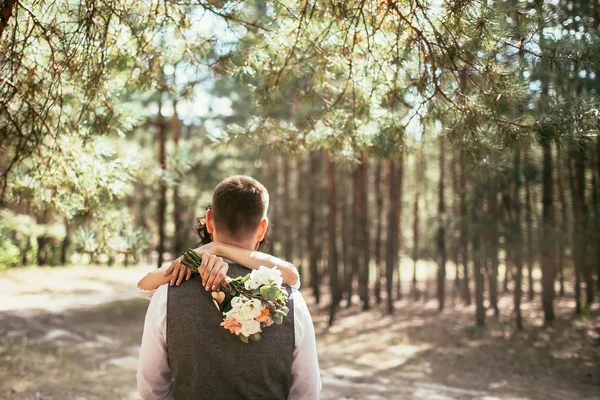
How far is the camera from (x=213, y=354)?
1812 millimetres

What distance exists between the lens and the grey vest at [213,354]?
1.81 meters

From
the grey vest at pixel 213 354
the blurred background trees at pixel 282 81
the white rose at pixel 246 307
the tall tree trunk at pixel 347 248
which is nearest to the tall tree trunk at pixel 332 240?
the tall tree trunk at pixel 347 248

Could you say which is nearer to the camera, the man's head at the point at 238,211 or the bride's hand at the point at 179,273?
the bride's hand at the point at 179,273

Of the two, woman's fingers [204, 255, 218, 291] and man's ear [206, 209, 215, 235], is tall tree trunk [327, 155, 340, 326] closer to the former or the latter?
man's ear [206, 209, 215, 235]

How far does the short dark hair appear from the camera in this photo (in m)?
1.98

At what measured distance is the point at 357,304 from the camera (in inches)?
664

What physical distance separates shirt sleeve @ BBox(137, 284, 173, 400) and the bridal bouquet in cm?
18

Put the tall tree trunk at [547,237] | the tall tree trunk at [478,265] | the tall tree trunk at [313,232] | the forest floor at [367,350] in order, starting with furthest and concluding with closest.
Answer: the tall tree trunk at [313,232], the tall tree trunk at [478,265], the tall tree trunk at [547,237], the forest floor at [367,350]

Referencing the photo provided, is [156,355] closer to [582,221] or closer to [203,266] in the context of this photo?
[203,266]

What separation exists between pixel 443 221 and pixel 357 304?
15.4 ft

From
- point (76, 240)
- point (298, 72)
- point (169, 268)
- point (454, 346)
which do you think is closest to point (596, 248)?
point (454, 346)

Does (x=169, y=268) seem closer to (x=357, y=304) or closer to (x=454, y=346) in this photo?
(x=454, y=346)

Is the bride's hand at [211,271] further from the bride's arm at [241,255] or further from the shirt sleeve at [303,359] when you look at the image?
the shirt sleeve at [303,359]

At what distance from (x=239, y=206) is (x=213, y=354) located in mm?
551
